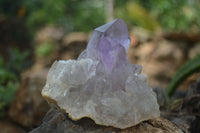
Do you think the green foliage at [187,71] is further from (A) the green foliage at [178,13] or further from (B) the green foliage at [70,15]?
(B) the green foliage at [70,15]

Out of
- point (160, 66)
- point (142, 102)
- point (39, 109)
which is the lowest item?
point (160, 66)

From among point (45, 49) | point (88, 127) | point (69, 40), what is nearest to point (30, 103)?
point (88, 127)

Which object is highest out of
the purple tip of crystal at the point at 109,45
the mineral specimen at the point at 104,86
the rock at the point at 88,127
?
the purple tip of crystal at the point at 109,45

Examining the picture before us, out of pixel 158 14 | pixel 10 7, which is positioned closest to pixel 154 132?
pixel 158 14

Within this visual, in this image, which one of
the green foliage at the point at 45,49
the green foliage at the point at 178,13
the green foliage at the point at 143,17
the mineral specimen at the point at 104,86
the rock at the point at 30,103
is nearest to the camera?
the mineral specimen at the point at 104,86

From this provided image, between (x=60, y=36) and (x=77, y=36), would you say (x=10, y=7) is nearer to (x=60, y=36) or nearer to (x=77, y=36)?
(x=60, y=36)

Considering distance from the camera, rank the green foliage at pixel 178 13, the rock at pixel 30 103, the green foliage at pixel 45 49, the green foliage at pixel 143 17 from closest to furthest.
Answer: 1. the rock at pixel 30 103
2. the green foliage at pixel 143 17
3. the green foliage at pixel 45 49
4. the green foliage at pixel 178 13

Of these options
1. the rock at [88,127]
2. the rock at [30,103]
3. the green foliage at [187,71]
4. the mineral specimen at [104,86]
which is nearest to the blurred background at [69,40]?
the rock at [30,103]
